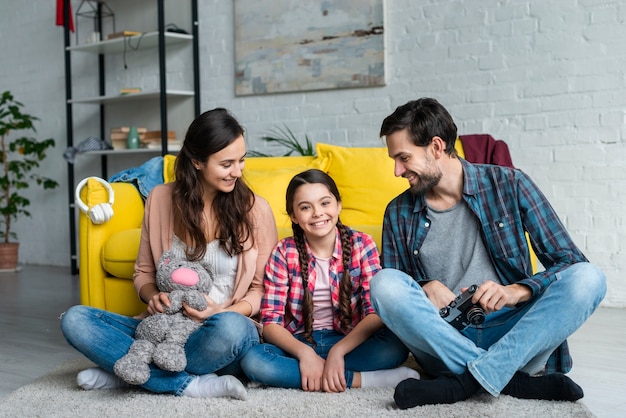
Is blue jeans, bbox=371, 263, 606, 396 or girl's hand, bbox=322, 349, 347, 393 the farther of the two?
girl's hand, bbox=322, 349, 347, 393

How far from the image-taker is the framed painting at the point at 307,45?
166 inches

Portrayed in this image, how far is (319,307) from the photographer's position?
2.28 metres

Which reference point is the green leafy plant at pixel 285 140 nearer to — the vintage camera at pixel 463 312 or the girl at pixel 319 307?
the girl at pixel 319 307

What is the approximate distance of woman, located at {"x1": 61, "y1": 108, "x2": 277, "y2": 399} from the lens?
83.4 inches

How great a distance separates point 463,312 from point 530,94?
6.59ft

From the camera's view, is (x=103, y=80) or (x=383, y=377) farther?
(x=103, y=80)

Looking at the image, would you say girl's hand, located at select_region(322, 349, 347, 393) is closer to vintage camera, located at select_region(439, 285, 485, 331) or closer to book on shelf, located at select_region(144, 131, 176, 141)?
vintage camera, located at select_region(439, 285, 485, 331)

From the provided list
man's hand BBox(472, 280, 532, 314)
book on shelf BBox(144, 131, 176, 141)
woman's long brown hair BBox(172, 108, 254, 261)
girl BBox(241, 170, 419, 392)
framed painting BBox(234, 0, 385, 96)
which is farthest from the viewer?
book on shelf BBox(144, 131, 176, 141)

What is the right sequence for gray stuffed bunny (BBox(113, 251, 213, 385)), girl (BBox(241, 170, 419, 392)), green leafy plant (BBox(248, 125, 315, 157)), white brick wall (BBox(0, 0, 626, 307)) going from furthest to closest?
1. green leafy plant (BBox(248, 125, 315, 157))
2. white brick wall (BBox(0, 0, 626, 307))
3. girl (BBox(241, 170, 419, 392))
4. gray stuffed bunny (BBox(113, 251, 213, 385))

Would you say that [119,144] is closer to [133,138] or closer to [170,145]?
[133,138]

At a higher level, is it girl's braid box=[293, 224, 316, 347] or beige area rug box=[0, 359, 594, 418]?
girl's braid box=[293, 224, 316, 347]

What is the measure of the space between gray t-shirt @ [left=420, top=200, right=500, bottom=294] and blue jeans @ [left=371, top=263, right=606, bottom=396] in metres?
0.21

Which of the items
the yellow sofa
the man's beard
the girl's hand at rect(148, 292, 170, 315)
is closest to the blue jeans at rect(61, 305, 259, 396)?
the girl's hand at rect(148, 292, 170, 315)

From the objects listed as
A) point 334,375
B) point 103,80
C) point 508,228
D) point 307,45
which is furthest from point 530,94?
point 103,80
